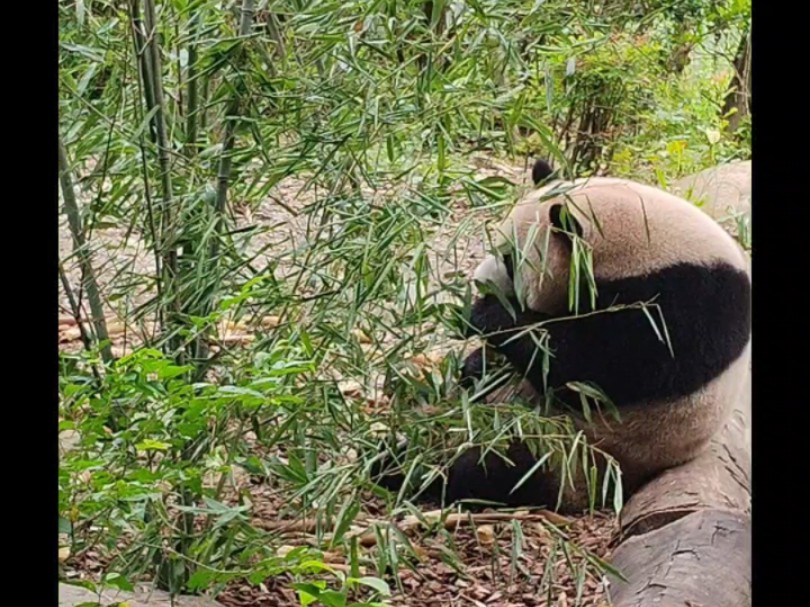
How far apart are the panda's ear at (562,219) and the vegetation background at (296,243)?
0.21ft

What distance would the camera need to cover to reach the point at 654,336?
5.93 ft

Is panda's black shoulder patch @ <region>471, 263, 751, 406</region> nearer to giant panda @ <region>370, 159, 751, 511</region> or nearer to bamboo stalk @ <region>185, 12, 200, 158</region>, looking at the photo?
giant panda @ <region>370, 159, 751, 511</region>

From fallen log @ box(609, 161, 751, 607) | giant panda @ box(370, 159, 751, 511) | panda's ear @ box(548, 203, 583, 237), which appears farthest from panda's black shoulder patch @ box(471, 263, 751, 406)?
panda's ear @ box(548, 203, 583, 237)

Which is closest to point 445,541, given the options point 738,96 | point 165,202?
point 165,202

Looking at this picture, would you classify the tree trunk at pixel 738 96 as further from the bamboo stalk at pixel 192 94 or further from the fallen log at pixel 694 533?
the bamboo stalk at pixel 192 94

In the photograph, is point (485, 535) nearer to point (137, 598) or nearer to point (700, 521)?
point (700, 521)

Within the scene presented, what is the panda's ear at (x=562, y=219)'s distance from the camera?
1.46 m

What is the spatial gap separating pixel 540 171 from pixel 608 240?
0.29 metres

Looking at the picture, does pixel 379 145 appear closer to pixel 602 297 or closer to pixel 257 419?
pixel 257 419

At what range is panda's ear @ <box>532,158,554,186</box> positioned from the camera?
154 centimetres

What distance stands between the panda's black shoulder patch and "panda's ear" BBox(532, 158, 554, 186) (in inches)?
10.6

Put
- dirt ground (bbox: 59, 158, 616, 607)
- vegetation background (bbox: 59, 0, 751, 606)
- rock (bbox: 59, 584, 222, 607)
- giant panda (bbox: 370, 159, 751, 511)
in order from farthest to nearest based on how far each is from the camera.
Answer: giant panda (bbox: 370, 159, 751, 511) → dirt ground (bbox: 59, 158, 616, 607) → vegetation background (bbox: 59, 0, 751, 606) → rock (bbox: 59, 584, 222, 607)

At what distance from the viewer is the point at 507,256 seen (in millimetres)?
1545
